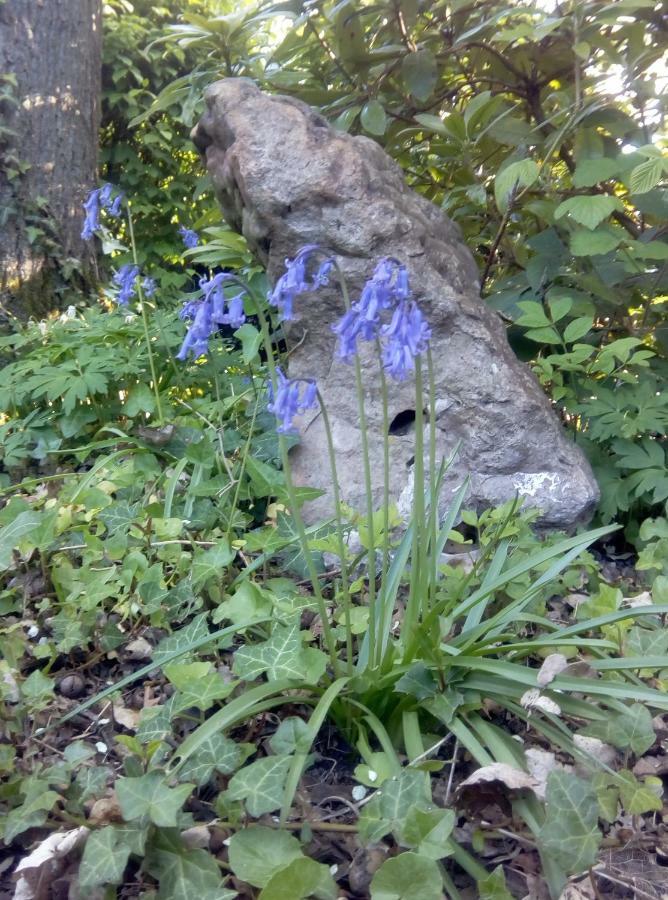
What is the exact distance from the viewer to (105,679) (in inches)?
81.6

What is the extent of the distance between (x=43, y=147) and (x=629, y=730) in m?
4.82

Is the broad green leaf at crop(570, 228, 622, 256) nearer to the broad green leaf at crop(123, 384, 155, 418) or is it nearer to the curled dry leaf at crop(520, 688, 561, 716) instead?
the curled dry leaf at crop(520, 688, 561, 716)

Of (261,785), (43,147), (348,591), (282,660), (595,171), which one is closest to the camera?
(261,785)

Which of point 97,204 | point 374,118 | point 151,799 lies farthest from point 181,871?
point 374,118

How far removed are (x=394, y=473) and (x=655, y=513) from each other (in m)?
1.10

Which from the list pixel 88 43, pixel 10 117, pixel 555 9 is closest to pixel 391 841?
pixel 555 9

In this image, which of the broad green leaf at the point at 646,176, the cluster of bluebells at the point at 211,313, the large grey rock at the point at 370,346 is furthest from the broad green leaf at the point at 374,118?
the cluster of bluebells at the point at 211,313

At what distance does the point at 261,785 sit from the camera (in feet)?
4.62

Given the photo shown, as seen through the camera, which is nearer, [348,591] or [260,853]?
[260,853]

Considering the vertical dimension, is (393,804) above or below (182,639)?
below

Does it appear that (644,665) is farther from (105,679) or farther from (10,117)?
(10,117)

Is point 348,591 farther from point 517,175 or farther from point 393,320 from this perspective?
point 517,175

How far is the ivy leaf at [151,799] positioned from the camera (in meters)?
1.32

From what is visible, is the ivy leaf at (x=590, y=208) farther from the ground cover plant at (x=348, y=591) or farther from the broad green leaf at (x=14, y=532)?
the broad green leaf at (x=14, y=532)
